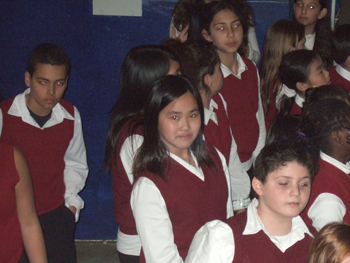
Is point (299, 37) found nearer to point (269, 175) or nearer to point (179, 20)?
point (179, 20)

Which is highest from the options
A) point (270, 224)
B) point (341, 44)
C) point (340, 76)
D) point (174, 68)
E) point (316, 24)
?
point (316, 24)

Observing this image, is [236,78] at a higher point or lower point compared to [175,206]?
higher

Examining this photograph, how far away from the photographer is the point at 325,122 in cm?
193

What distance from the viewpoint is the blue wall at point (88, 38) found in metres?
3.10

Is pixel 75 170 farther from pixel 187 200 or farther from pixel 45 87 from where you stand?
pixel 187 200

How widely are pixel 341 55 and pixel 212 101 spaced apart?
4.36ft

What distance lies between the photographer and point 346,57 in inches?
123

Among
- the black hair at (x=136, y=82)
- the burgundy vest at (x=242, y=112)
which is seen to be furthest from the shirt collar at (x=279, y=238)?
the burgundy vest at (x=242, y=112)

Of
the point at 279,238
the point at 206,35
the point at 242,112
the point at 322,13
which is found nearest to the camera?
the point at 279,238

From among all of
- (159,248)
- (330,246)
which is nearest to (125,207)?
(159,248)

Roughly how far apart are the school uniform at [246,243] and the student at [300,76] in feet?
4.62

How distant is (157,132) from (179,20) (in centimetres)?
151

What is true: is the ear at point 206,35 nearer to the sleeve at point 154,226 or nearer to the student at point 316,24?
the student at point 316,24

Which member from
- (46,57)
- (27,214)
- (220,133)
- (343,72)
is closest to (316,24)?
(343,72)
